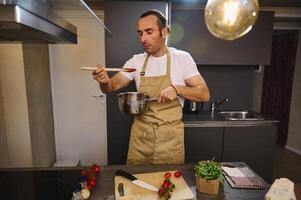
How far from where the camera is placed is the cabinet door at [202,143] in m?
2.29

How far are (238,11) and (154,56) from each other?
712 mm

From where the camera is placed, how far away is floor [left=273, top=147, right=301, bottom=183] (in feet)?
8.96

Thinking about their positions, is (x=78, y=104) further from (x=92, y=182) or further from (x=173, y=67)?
(x=92, y=182)

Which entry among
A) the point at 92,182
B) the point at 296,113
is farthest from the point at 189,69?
the point at 296,113

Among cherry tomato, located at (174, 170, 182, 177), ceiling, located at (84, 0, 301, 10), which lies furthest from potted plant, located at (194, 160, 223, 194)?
ceiling, located at (84, 0, 301, 10)

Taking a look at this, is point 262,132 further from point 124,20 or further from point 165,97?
point 124,20

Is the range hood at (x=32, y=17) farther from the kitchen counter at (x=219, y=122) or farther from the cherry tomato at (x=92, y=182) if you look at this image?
the kitchen counter at (x=219, y=122)

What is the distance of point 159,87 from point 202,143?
3.57 feet

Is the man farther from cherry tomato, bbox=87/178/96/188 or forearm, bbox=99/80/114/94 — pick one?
cherry tomato, bbox=87/178/96/188

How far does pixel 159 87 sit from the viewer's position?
147cm

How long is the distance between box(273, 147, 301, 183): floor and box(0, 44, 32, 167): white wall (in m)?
2.76

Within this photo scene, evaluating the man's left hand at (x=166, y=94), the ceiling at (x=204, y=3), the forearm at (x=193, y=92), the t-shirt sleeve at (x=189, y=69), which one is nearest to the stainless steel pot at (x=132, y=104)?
the man's left hand at (x=166, y=94)

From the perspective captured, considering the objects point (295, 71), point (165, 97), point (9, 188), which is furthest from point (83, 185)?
point (295, 71)

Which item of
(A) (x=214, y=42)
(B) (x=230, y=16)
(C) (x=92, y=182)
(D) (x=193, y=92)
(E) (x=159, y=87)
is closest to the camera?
(B) (x=230, y=16)
